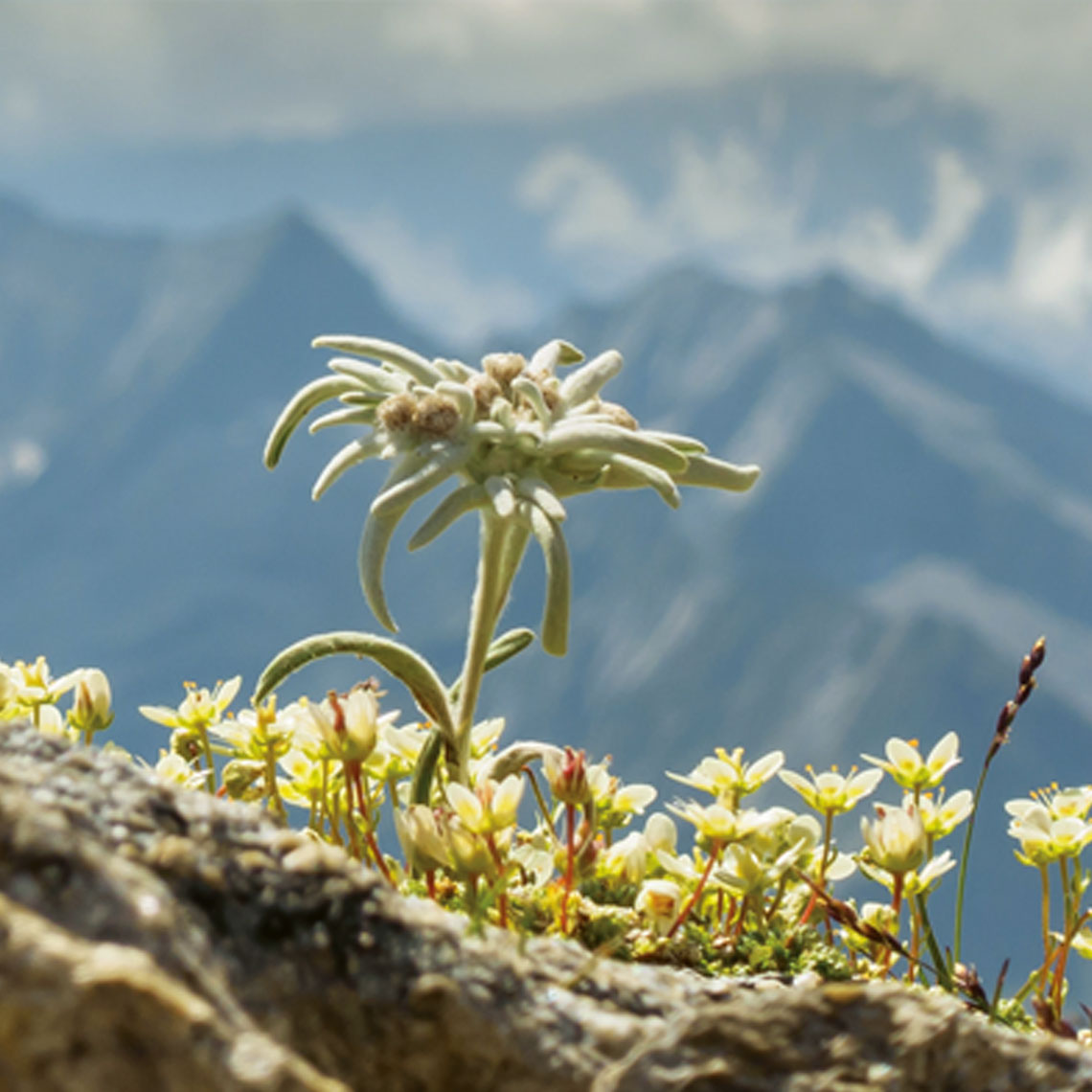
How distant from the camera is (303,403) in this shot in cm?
243

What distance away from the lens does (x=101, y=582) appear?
154 m

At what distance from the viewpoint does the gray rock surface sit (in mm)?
1048

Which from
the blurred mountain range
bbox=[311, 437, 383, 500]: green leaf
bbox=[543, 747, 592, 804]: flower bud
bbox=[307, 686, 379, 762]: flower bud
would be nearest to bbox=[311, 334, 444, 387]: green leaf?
bbox=[311, 437, 383, 500]: green leaf

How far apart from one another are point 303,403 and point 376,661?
21.1 inches

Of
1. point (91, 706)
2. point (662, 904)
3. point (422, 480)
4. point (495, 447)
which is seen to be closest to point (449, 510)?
point (422, 480)

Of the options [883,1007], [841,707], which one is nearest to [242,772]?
[883,1007]

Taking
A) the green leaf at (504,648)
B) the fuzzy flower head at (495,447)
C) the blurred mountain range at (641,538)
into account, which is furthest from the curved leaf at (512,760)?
the blurred mountain range at (641,538)

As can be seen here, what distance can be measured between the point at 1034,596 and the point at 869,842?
16469 centimetres

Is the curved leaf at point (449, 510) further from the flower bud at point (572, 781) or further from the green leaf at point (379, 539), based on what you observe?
the flower bud at point (572, 781)

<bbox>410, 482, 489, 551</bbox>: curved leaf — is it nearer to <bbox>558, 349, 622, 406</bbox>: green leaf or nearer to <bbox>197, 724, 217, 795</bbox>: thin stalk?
<bbox>558, 349, 622, 406</bbox>: green leaf

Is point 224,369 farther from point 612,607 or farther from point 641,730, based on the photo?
point 641,730

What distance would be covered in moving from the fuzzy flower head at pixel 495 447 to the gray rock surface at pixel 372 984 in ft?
2.70

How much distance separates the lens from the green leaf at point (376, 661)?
227 centimetres

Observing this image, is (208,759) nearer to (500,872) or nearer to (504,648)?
(504,648)
